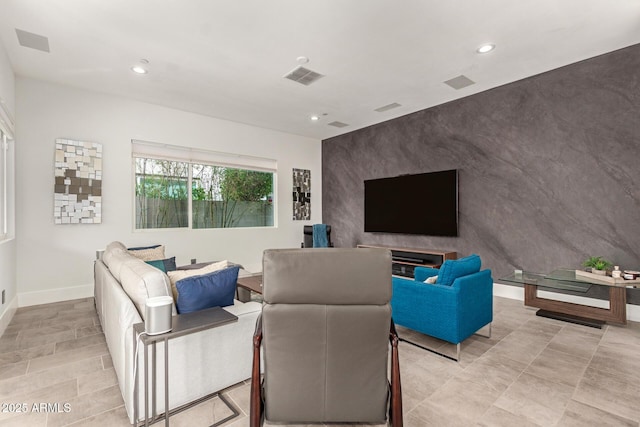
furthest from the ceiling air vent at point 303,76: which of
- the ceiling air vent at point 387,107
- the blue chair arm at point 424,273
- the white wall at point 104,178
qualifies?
the blue chair arm at point 424,273

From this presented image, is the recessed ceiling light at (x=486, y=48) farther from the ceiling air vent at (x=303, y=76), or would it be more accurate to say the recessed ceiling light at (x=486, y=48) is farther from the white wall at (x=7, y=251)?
the white wall at (x=7, y=251)

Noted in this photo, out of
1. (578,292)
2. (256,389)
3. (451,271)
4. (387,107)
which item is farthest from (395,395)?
(387,107)

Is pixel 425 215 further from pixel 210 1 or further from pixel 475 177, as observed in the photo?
pixel 210 1

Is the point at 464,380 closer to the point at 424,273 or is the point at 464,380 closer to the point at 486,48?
the point at 424,273

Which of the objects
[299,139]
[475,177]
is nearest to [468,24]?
[475,177]

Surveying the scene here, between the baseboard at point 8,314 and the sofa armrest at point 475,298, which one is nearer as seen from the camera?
the sofa armrest at point 475,298

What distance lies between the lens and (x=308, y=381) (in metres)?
1.46

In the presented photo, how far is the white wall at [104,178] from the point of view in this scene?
13.2ft

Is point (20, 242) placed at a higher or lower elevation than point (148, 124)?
lower

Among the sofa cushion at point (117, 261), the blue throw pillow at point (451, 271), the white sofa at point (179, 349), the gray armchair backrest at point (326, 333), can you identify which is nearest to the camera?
the gray armchair backrest at point (326, 333)

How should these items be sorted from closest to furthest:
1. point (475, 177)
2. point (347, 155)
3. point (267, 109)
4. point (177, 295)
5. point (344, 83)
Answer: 1. point (177, 295)
2. point (344, 83)
3. point (475, 177)
4. point (267, 109)
5. point (347, 155)

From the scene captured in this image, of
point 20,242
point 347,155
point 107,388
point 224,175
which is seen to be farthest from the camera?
point 347,155

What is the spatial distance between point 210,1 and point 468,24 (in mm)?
2370

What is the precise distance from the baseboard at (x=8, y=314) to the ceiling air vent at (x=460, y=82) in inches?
232
